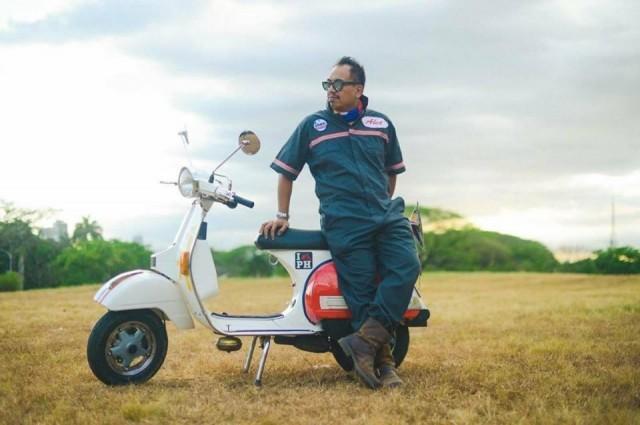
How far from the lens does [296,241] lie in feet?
16.9

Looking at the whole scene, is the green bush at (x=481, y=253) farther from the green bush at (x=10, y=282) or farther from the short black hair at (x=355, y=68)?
the short black hair at (x=355, y=68)

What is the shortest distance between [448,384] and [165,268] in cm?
198

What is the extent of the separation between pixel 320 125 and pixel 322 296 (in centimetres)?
115

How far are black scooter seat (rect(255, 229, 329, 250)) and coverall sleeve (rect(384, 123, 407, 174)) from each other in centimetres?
73

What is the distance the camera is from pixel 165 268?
16.6ft

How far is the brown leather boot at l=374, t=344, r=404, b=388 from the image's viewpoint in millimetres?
4906

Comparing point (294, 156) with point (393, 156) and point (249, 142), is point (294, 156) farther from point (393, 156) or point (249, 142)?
point (393, 156)

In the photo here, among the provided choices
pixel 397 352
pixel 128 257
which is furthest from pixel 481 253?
pixel 397 352

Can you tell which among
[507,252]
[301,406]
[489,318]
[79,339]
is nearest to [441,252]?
[507,252]

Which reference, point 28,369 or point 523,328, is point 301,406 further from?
point 523,328

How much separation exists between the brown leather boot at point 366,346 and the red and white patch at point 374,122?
1318 millimetres

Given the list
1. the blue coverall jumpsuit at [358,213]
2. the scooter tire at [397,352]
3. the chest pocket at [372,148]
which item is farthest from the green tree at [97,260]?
the chest pocket at [372,148]

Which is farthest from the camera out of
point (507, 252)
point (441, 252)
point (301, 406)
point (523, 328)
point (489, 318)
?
point (441, 252)

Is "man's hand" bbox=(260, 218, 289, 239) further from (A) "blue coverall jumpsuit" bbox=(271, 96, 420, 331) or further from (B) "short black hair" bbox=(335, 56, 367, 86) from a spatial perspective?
(B) "short black hair" bbox=(335, 56, 367, 86)
